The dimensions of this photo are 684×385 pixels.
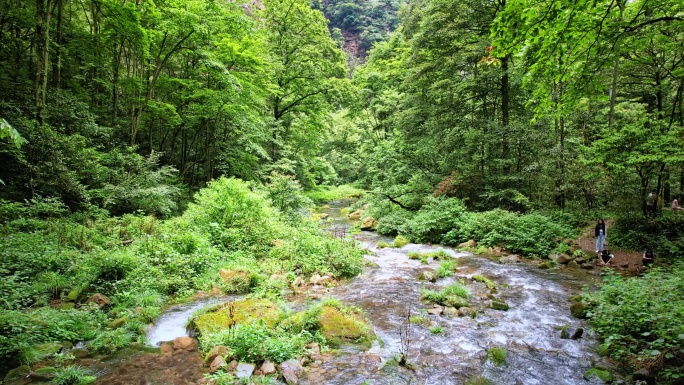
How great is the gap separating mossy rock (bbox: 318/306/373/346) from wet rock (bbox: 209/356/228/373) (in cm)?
186

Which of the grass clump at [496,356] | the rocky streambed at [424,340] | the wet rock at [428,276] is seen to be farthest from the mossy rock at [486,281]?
the grass clump at [496,356]

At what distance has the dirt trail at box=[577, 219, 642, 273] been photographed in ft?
36.9

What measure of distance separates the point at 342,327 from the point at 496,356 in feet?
9.01

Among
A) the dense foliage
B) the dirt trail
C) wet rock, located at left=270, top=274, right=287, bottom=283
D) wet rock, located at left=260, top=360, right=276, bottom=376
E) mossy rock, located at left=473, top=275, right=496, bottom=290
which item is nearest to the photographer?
wet rock, located at left=260, top=360, right=276, bottom=376

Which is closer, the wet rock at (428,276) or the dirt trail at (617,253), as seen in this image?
the wet rock at (428,276)

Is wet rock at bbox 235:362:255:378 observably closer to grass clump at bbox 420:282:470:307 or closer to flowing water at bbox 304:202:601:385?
flowing water at bbox 304:202:601:385

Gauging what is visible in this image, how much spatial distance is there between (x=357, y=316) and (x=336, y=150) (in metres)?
37.8

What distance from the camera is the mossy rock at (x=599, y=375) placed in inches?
206

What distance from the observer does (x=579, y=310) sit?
7.68 meters

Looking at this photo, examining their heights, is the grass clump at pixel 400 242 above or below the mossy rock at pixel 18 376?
below

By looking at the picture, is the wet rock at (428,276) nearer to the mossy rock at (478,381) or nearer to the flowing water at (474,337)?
the flowing water at (474,337)

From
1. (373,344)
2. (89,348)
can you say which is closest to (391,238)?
(373,344)

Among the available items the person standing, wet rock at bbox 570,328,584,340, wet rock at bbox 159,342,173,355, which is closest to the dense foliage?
wet rock at bbox 159,342,173,355

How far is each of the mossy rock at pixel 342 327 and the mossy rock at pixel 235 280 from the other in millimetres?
2911
